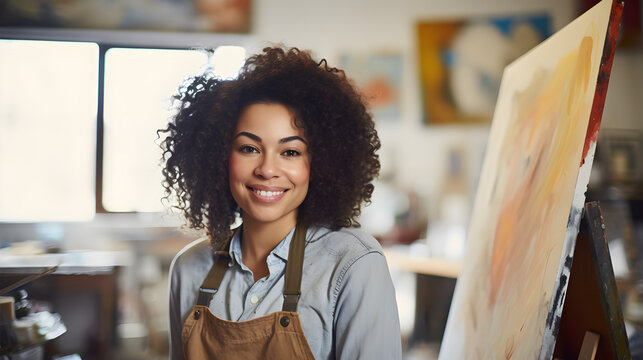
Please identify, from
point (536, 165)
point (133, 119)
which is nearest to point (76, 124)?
point (133, 119)

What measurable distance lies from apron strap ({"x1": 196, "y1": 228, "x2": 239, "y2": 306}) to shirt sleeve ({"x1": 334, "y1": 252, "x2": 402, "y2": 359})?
1.02 feet

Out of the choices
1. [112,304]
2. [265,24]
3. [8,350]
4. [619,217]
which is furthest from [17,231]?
[619,217]

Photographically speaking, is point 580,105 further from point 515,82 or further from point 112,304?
point 112,304

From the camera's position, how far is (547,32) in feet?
11.9

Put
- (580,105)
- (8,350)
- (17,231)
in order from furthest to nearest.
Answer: (17,231) → (8,350) → (580,105)

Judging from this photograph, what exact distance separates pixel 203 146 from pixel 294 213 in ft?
1.02

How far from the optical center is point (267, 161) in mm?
1150

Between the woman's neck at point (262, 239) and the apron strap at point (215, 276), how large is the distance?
54 mm

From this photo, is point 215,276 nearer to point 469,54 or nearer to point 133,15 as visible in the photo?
point 133,15

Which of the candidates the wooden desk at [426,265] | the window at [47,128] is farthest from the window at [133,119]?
the wooden desk at [426,265]

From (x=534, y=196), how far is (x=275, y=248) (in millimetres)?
600

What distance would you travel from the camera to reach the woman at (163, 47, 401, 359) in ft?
3.59

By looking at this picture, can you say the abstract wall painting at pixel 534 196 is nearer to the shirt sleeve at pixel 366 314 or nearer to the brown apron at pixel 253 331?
the shirt sleeve at pixel 366 314

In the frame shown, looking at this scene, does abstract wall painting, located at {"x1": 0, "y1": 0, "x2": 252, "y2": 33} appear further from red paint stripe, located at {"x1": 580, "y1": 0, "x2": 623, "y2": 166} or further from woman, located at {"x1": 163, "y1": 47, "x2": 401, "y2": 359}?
red paint stripe, located at {"x1": 580, "y1": 0, "x2": 623, "y2": 166}
